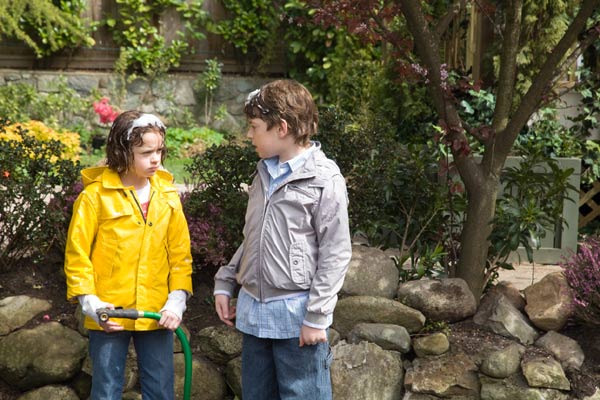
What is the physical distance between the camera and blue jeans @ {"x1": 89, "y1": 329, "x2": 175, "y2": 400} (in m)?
3.08

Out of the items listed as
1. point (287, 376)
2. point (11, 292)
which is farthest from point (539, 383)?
point (11, 292)

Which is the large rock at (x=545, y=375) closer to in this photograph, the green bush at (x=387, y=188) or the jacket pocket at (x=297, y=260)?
the green bush at (x=387, y=188)

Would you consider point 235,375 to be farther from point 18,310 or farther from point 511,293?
point 511,293

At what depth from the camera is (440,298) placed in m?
3.81

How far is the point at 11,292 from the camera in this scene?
3943 millimetres

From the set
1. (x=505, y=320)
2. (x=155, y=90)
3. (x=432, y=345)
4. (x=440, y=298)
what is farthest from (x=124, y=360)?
(x=155, y=90)

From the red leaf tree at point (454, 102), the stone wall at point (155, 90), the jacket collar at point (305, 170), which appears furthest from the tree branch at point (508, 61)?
the stone wall at point (155, 90)

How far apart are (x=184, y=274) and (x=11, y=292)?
4.00ft

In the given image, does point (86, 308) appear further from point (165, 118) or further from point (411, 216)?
point (165, 118)

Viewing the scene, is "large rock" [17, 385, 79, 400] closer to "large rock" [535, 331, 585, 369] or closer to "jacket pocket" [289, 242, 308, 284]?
Answer: "jacket pocket" [289, 242, 308, 284]

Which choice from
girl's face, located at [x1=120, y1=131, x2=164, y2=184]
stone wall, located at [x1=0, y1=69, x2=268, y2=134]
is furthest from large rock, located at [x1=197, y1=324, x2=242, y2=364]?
stone wall, located at [x1=0, y1=69, x2=268, y2=134]

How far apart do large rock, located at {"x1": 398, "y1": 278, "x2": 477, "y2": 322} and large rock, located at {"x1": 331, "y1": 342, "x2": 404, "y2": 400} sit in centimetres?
28

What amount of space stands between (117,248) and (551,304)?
2.04 meters

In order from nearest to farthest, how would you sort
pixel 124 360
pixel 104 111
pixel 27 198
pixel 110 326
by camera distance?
pixel 110 326 → pixel 124 360 → pixel 27 198 → pixel 104 111
